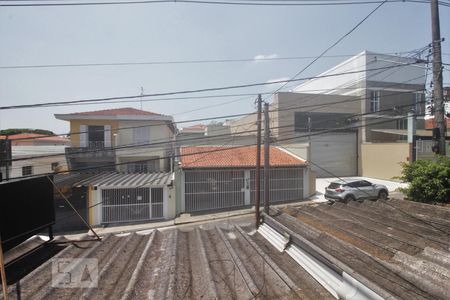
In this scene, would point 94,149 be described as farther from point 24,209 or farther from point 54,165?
point 24,209

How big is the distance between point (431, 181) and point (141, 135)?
1990cm

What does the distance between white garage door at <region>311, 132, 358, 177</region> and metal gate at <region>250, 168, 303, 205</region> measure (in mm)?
9062

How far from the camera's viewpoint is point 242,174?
1866cm

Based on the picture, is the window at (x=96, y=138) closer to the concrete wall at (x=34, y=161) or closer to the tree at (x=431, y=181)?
the concrete wall at (x=34, y=161)

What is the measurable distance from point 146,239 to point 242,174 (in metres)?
13.3

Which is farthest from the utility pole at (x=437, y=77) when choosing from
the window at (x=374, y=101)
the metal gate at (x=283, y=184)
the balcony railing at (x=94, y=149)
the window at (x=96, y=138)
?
the window at (x=374, y=101)

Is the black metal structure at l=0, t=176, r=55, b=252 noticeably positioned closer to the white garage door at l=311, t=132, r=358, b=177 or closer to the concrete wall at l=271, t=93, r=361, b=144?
the concrete wall at l=271, t=93, r=361, b=144

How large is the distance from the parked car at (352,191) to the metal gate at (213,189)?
243 inches

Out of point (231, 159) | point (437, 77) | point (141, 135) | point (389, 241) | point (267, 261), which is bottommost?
point (267, 261)

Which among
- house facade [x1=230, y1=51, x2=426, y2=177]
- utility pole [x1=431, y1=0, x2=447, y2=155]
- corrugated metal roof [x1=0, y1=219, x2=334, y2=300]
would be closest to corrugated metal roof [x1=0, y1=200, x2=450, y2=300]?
corrugated metal roof [x1=0, y1=219, x2=334, y2=300]

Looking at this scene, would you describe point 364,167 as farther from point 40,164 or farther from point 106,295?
point 40,164

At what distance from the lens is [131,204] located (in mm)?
16594

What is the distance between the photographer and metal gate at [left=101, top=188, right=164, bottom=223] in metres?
16.4

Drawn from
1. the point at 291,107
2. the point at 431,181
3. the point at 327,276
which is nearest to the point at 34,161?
the point at 291,107
